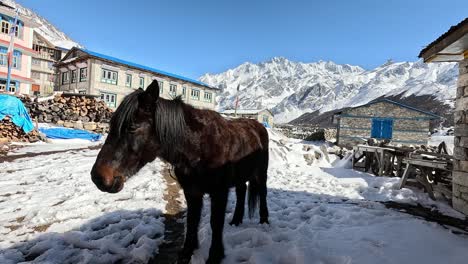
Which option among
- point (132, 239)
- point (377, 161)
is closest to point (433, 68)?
point (377, 161)

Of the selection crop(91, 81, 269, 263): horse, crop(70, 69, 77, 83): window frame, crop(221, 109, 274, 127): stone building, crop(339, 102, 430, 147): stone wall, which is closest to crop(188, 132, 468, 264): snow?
crop(91, 81, 269, 263): horse

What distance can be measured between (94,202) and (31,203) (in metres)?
1.06

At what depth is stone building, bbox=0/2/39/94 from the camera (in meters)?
27.0

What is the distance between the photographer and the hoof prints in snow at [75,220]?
3123 millimetres

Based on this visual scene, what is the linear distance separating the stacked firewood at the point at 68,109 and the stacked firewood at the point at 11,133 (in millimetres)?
4410

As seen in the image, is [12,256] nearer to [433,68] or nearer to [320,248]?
[320,248]

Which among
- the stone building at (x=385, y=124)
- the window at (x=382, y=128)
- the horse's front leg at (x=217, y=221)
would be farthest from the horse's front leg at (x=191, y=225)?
the window at (x=382, y=128)

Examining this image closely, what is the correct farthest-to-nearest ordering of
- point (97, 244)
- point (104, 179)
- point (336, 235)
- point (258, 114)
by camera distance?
point (258, 114)
point (336, 235)
point (97, 244)
point (104, 179)

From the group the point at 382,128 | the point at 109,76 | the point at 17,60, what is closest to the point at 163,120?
the point at 382,128

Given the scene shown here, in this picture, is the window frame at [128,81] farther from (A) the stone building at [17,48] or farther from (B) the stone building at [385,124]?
(B) the stone building at [385,124]

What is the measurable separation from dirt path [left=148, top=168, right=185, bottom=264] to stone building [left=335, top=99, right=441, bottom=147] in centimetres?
2626

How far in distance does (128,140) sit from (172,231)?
2151 millimetres

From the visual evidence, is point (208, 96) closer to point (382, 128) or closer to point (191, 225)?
point (382, 128)

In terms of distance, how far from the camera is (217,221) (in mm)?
3021
